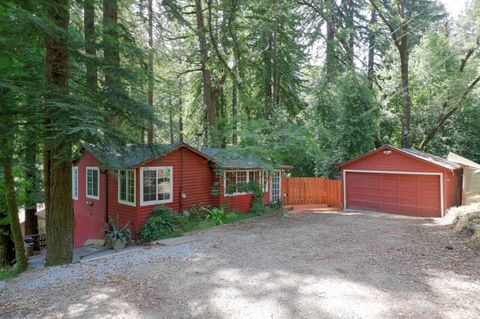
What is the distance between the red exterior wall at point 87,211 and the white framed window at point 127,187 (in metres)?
1.31

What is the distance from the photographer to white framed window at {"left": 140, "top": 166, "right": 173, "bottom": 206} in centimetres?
1094

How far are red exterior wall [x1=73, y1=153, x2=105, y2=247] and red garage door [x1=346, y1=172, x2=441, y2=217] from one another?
1129 centimetres

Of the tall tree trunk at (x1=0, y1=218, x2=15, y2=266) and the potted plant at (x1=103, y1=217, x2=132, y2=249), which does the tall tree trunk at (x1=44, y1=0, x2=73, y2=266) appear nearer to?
the potted plant at (x1=103, y1=217, x2=132, y2=249)

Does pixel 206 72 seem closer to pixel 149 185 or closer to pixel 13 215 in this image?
pixel 149 185

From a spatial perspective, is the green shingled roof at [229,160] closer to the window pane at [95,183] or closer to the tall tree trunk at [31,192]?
the window pane at [95,183]

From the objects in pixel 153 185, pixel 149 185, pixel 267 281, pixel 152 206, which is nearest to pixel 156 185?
pixel 153 185

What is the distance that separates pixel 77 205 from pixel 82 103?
29.7ft

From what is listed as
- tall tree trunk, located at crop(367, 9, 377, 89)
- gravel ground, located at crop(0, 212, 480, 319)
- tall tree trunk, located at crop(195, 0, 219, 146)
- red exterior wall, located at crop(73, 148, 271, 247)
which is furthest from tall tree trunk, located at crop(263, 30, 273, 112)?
gravel ground, located at crop(0, 212, 480, 319)

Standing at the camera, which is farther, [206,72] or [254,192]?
[206,72]

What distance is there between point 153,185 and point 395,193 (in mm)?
10490

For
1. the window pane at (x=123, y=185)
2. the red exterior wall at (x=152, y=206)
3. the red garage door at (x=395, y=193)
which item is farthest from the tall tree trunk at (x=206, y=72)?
the red garage door at (x=395, y=193)

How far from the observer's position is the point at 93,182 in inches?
515

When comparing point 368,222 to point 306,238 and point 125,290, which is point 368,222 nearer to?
point 306,238

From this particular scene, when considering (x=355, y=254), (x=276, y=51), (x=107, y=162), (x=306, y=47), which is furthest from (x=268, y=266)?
(x=306, y=47)
